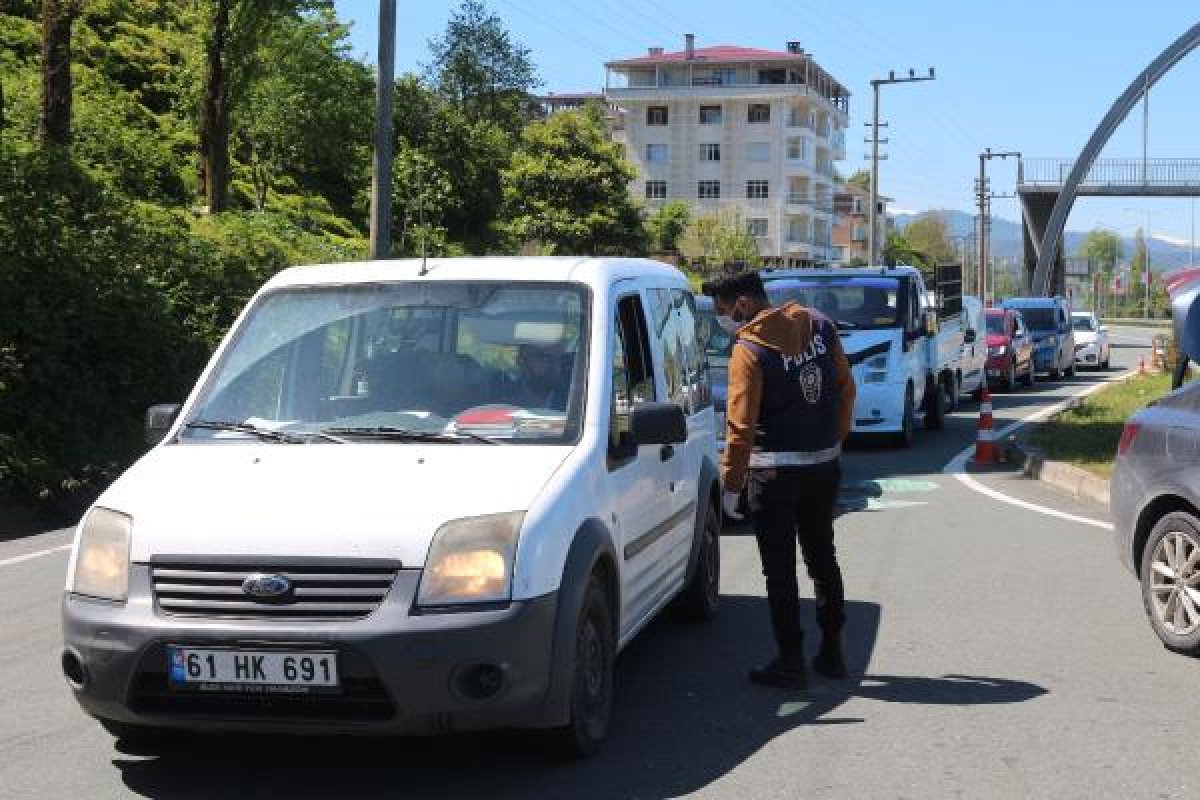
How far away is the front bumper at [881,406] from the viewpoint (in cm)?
1670

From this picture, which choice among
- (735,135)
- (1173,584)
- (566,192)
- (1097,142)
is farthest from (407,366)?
(735,135)

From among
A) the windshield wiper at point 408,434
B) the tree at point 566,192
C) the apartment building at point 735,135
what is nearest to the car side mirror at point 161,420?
the windshield wiper at point 408,434

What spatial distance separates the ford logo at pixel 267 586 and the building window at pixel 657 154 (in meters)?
99.5

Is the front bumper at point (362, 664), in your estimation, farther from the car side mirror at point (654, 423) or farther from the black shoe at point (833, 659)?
the black shoe at point (833, 659)

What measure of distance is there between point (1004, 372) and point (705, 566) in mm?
22966

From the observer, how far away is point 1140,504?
6.91 m

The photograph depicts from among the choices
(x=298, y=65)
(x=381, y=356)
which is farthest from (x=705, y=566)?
(x=298, y=65)

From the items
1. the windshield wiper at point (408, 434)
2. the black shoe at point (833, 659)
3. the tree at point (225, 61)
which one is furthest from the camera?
the tree at point (225, 61)

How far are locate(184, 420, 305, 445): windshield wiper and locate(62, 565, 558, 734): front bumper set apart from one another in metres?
0.85

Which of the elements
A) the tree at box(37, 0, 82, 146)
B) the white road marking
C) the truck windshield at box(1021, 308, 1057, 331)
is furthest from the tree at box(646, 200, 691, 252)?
the tree at box(37, 0, 82, 146)

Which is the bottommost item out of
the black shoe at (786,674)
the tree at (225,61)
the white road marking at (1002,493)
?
the black shoe at (786,674)

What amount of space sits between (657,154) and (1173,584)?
320ft

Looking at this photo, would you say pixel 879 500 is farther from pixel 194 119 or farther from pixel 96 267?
pixel 194 119

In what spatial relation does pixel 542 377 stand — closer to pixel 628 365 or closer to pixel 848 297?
pixel 628 365
